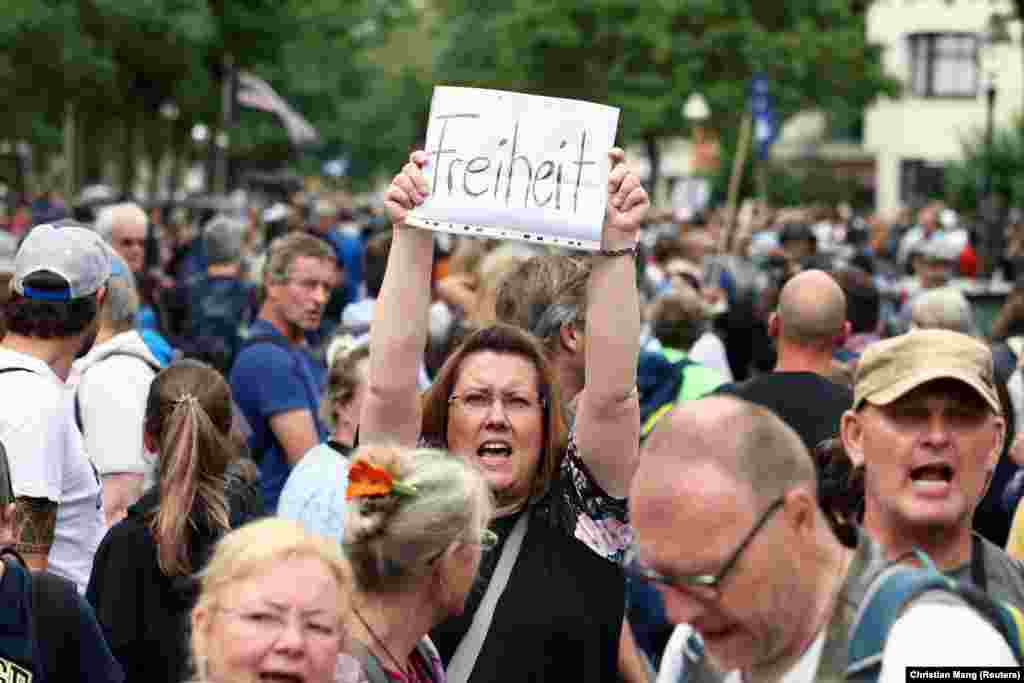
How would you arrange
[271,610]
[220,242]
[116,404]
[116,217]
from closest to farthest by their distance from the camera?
[271,610]
[116,404]
[116,217]
[220,242]

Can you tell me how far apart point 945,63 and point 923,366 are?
58.9 m

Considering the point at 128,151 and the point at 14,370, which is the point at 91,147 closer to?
the point at 128,151

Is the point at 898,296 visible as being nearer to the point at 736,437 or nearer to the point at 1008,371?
the point at 1008,371

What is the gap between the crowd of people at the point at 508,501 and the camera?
3232mm

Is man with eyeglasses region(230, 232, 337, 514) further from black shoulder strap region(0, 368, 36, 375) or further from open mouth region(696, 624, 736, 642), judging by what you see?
open mouth region(696, 624, 736, 642)

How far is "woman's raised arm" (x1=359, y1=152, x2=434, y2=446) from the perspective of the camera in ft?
16.2

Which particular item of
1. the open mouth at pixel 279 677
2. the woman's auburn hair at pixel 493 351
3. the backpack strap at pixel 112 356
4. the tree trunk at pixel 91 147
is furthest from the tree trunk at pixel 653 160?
the open mouth at pixel 279 677

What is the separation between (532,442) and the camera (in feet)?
16.8

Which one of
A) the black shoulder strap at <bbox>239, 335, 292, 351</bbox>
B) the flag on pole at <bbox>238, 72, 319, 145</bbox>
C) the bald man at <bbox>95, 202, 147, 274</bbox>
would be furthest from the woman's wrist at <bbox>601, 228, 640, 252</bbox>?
the flag on pole at <bbox>238, 72, 319, 145</bbox>

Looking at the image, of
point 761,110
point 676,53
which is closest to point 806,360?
point 761,110

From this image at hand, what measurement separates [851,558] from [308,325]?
544 centimetres

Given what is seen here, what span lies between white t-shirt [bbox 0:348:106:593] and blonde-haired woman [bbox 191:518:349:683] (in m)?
1.82

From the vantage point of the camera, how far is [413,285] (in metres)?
4.99

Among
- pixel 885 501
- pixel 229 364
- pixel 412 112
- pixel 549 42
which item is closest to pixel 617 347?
pixel 885 501
